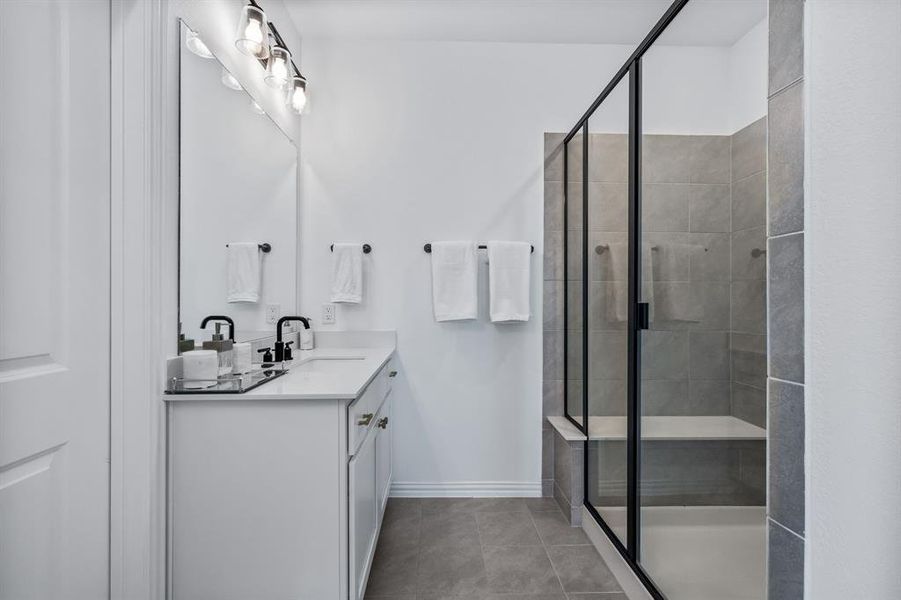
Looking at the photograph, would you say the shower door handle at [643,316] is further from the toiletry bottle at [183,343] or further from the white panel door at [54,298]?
the white panel door at [54,298]

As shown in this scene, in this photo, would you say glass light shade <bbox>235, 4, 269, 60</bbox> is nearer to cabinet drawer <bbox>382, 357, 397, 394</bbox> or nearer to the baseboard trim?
cabinet drawer <bbox>382, 357, 397, 394</bbox>

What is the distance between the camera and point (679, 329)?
4.51ft

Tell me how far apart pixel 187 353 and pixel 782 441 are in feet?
4.98

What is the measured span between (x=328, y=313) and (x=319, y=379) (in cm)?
96

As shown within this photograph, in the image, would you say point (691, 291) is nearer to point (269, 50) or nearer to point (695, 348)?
point (695, 348)

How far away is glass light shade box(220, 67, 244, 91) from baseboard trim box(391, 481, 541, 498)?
6.64 ft

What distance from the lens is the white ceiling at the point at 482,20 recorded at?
2.12 m

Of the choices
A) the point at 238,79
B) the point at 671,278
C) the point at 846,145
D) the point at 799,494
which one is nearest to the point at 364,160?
the point at 238,79

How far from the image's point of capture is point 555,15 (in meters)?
2.19

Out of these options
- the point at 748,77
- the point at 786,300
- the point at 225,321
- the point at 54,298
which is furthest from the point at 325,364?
the point at 748,77

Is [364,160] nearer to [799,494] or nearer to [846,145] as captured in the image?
[846,145]

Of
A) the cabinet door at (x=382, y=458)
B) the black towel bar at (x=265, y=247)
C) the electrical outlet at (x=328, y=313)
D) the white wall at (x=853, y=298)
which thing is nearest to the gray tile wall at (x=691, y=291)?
the white wall at (x=853, y=298)

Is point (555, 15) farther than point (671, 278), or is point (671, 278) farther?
point (555, 15)

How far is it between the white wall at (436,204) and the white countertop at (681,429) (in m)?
0.57
